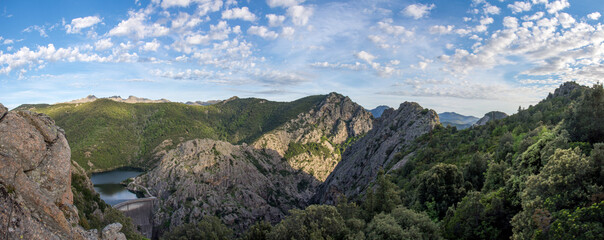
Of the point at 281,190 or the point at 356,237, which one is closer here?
the point at 356,237

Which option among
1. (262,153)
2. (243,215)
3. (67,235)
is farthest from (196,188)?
(67,235)

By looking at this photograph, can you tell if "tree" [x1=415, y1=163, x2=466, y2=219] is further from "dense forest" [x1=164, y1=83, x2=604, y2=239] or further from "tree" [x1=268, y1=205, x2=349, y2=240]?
"tree" [x1=268, y1=205, x2=349, y2=240]

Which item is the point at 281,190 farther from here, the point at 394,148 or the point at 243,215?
the point at 394,148

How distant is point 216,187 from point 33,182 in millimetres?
104764

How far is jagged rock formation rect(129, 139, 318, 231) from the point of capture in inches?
4126

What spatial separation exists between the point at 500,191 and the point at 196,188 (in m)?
108

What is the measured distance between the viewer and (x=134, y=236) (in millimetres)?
38094

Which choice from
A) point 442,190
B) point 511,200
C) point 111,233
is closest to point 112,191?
point 111,233

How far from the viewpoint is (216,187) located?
11656cm

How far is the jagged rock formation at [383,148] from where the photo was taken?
86.3 m

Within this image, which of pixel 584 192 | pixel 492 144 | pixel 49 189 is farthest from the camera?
pixel 492 144

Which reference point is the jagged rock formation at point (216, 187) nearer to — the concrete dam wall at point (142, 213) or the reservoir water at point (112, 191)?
the concrete dam wall at point (142, 213)

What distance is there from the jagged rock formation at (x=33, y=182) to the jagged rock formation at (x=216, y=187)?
282 ft

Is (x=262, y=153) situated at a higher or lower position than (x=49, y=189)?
lower
